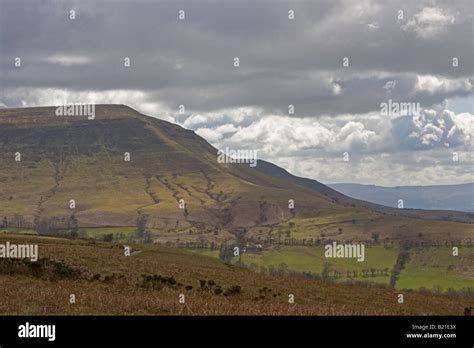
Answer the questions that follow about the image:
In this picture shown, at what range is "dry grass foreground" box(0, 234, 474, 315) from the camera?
26875 mm

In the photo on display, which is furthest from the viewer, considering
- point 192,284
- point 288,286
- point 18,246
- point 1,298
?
point 18,246

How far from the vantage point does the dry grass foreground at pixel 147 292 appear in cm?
2688

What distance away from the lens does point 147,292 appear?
3909cm
